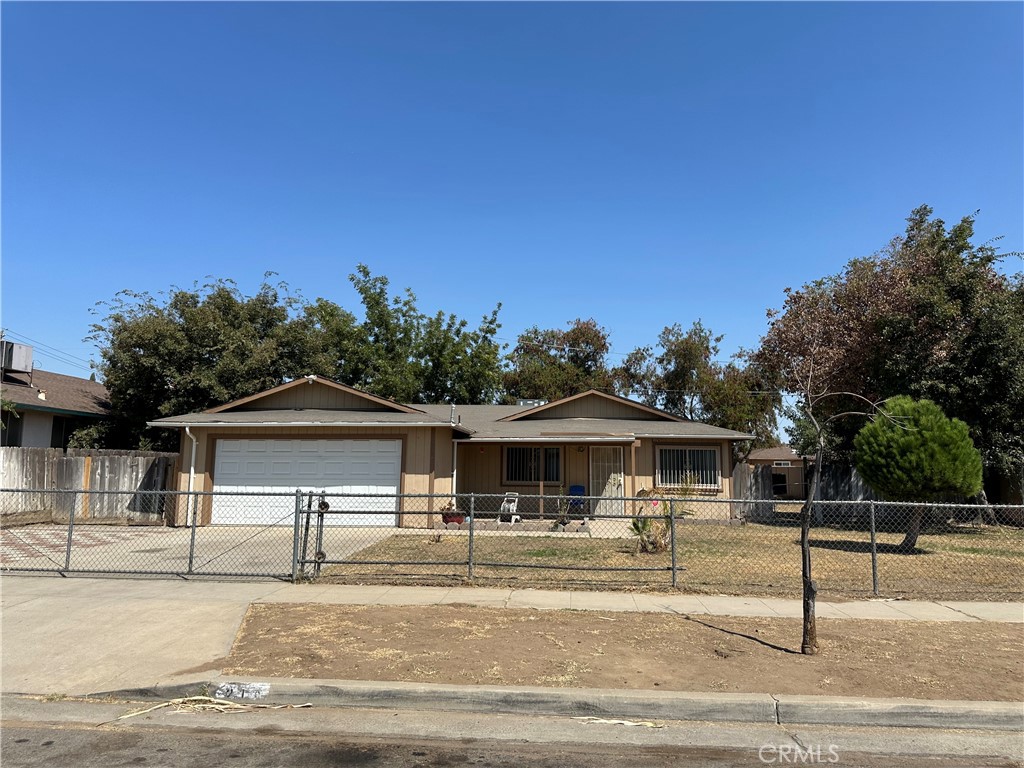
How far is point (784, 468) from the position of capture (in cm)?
4319

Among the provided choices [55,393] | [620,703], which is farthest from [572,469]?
[55,393]

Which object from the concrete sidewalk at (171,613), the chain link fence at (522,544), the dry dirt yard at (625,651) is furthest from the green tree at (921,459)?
the dry dirt yard at (625,651)

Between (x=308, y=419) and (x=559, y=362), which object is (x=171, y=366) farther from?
(x=559, y=362)

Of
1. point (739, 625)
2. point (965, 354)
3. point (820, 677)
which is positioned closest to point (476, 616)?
point (739, 625)

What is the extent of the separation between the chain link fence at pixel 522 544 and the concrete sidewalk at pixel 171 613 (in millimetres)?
533

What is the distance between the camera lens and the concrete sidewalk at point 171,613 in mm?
6133

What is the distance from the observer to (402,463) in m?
17.6

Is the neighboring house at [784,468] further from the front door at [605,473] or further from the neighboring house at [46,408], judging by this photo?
the neighboring house at [46,408]

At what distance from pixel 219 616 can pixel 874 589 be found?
8.66 m

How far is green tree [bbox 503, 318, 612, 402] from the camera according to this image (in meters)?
40.9

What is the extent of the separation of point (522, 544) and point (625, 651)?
745cm

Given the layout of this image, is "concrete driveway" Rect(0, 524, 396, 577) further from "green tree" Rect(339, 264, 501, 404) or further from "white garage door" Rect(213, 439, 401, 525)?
"green tree" Rect(339, 264, 501, 404)

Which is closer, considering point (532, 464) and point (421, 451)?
point (421, 451)

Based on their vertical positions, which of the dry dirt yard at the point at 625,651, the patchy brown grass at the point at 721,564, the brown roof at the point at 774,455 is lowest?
the dry dirt yard at the point at 625,651
